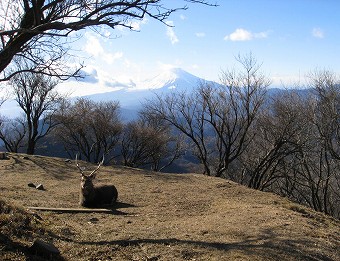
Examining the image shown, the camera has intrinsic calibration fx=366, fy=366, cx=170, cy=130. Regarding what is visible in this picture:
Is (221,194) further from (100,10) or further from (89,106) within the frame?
(89,106)

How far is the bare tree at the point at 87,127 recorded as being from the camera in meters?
30.4

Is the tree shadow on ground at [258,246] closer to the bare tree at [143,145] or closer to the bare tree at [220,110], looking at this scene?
the bare tree at [220,110]

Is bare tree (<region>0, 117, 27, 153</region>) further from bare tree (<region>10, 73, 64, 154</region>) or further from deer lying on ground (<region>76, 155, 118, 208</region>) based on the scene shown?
Answer: deer lying on ground (<region>76, 155, 118, 208</region>)

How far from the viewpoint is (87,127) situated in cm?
3094

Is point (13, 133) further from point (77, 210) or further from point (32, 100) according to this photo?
point (77, 210)

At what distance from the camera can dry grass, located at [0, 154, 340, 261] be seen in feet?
18.9

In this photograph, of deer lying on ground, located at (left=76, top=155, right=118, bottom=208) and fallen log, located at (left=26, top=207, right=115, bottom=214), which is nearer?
fallen log, located at (left=26, top=207, right=115, bottom=214)

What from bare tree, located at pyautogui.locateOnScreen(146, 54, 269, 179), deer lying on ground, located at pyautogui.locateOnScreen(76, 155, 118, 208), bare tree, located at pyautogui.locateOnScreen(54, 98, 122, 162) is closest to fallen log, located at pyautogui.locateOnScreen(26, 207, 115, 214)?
deer lying on ground, located at pyautogui.locateOnScreen(76, 155, 118, 208)

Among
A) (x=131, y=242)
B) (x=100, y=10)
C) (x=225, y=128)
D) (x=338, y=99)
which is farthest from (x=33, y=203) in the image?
(x=338, y=99)

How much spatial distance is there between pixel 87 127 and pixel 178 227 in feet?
80.5

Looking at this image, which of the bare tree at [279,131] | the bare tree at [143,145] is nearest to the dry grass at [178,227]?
the bare tree at [279,131]

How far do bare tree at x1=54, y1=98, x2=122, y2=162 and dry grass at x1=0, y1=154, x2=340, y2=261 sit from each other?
16.5 meters

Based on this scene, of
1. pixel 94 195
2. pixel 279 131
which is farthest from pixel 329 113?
pixel 94 195

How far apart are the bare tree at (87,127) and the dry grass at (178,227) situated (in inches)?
652
